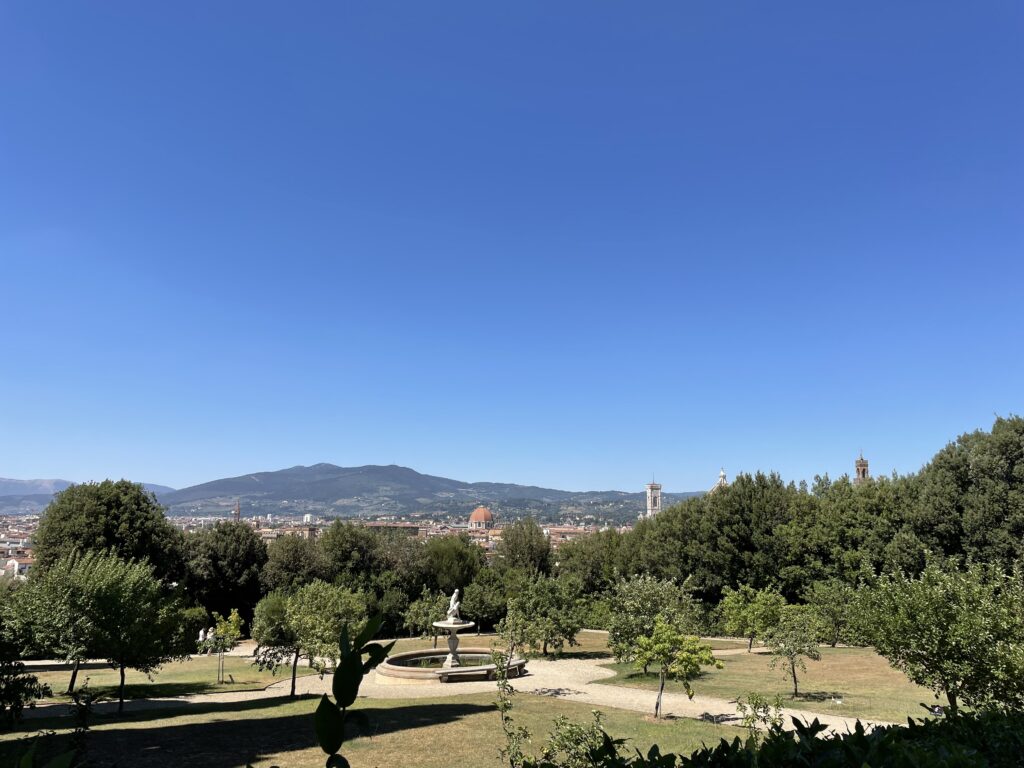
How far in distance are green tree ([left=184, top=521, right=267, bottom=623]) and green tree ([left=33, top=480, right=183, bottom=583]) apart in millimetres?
2504

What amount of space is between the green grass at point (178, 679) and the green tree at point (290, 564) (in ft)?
25.5

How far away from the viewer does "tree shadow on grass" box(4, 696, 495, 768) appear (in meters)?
11.5

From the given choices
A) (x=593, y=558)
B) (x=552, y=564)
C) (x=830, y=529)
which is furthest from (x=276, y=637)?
(x=830, y=529)

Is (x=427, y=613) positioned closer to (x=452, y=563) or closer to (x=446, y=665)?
(x=446, y=665)

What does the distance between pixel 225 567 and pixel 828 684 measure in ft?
111

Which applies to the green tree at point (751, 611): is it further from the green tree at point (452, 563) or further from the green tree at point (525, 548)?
the green tree at point (452, 563)

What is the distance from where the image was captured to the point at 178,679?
25.9 meters

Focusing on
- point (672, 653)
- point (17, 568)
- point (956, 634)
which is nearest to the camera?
point (956, 634)

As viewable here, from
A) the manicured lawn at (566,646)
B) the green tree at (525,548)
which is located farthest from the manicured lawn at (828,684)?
the green tree at (525,548)

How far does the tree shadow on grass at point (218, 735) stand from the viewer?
37.7 feet

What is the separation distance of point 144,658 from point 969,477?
3572 centimetres

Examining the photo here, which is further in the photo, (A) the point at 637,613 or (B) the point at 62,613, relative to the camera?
(A) the point at 637,613

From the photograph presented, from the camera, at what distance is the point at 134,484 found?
33.5 metres

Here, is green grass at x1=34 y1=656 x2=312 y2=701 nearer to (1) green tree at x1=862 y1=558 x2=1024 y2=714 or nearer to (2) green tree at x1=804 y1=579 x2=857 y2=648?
(1) green tree at x1=862 y1=558 x2=1024 y2=714
